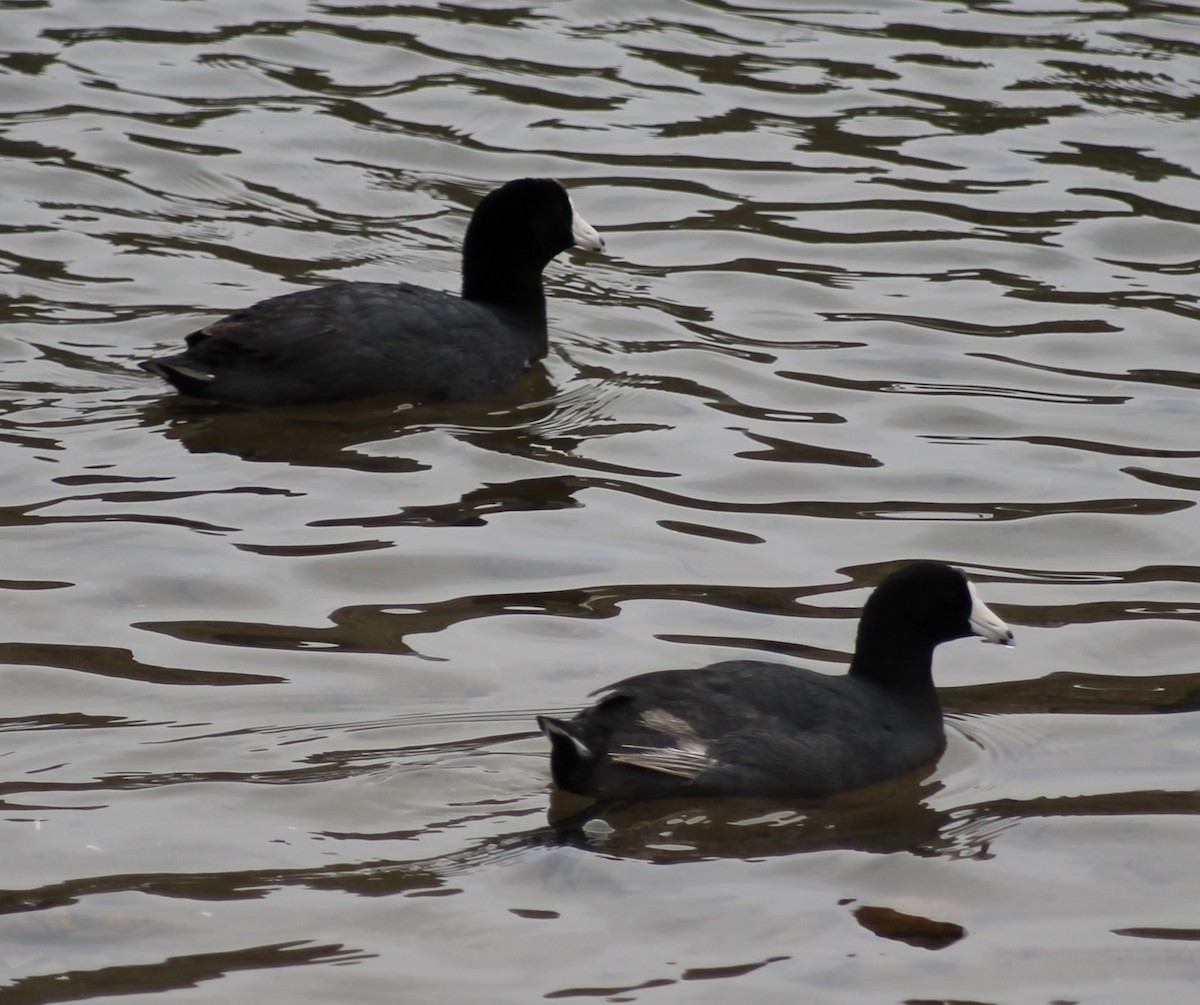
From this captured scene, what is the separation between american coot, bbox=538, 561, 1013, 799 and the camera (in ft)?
17.1

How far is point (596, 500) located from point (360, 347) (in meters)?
1.32

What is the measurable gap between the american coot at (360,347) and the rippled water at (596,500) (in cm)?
13

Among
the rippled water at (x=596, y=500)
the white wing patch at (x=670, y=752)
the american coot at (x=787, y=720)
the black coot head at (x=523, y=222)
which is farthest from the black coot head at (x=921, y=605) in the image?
the black coot head at (x=523, y=222)

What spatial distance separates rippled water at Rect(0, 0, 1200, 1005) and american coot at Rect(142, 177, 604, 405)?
129mm

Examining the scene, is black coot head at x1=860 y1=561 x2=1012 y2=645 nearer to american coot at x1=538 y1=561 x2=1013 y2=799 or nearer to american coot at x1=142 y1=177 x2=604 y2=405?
american coot at x1=538 y1=561 x2=1013 y2=799

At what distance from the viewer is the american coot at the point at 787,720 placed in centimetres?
521

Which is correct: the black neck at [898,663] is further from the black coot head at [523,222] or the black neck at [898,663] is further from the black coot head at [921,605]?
the black coot head at [523,222]

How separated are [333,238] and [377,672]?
5169 mm

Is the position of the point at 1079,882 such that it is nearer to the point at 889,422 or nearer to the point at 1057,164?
the point at 889,422

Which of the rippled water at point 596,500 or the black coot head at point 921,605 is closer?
the rippled water at point 596,500

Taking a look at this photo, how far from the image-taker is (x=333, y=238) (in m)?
10.7

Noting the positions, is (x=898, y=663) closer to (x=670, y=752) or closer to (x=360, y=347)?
(x=670, y=752)

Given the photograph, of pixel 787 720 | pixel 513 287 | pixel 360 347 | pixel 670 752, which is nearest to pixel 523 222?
pixel 513 287

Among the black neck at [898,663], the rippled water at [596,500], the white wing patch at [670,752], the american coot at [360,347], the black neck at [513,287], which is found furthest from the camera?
the black neck at [513,287]
